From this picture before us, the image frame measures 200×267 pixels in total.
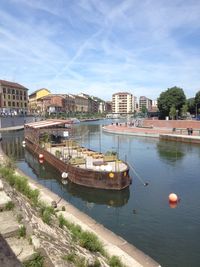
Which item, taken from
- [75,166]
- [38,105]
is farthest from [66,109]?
[75,166]

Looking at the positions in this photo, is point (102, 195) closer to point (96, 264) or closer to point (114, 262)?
point (114, 262)

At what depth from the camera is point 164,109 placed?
100m

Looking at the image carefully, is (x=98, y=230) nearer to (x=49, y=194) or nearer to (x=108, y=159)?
(x=49, y=194)

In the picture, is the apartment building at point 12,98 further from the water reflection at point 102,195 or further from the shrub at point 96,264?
the shrub at point 96,264

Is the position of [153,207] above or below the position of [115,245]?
below

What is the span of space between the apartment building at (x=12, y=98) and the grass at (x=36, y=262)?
357ft

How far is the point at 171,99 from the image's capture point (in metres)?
97.6

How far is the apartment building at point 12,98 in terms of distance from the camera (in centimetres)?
11512

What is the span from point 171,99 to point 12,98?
6741 centimetres

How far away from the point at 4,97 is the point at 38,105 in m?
65.6

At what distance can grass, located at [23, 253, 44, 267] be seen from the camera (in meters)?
7.42

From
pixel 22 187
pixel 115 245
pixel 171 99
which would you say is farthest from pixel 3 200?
pixel 171 99

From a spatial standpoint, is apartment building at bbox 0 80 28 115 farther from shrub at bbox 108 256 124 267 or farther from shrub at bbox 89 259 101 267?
shrub at bbox 89 259 101 267

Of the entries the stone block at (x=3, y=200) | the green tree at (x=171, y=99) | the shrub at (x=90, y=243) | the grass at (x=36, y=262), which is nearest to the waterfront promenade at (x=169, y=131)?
the green tree at (x=171, y=99)
